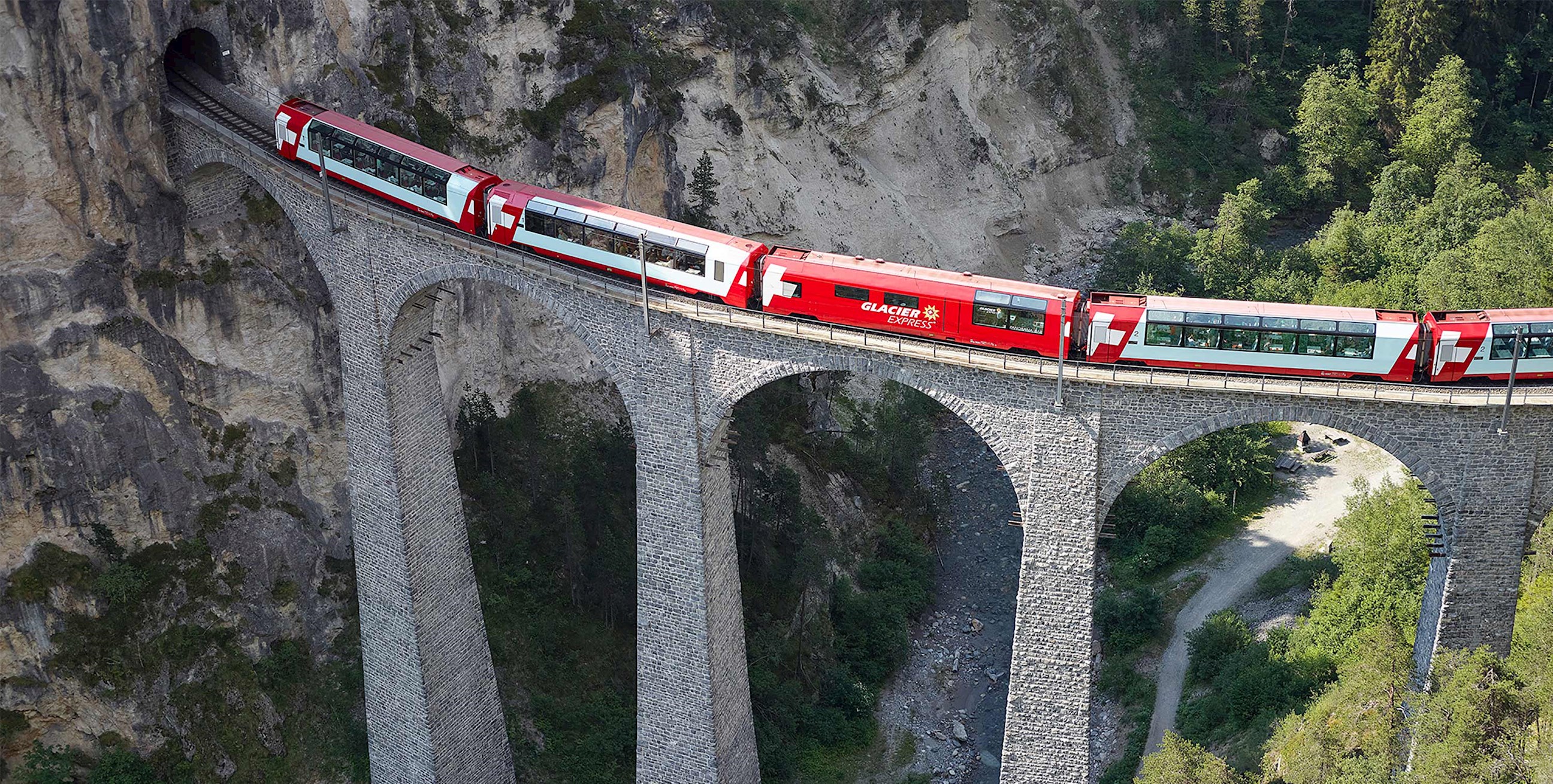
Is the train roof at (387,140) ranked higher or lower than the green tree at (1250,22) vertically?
lower

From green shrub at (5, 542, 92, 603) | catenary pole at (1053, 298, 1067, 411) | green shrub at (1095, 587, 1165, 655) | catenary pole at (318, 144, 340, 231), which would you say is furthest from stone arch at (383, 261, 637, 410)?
green shrub at (1095, 587, 1165, 655)

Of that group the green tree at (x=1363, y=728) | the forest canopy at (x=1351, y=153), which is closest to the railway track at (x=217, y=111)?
the green tree at (x=1363, y=728)

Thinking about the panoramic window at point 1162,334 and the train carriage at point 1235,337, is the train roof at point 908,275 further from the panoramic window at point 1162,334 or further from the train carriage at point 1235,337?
the panoramic window at point 1162,334

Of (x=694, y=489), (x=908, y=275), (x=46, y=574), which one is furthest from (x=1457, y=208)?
(x=46, y=574)

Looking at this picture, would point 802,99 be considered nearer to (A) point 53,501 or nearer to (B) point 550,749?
(B) point 550,749

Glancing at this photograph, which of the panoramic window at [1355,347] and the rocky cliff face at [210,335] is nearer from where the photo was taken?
the panoramic window at [1355,347]
